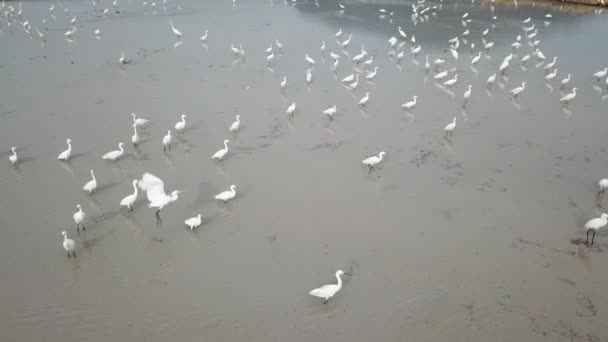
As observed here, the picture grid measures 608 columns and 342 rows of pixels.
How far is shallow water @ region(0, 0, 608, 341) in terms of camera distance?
7789 millimetres

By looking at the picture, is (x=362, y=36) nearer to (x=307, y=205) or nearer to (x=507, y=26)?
(x=507, y=26)

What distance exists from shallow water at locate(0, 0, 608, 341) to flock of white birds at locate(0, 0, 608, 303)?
1.01 feet

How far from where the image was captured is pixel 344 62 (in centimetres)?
2231

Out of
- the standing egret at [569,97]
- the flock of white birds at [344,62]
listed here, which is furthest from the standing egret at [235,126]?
A: the standing egret at [569,97]

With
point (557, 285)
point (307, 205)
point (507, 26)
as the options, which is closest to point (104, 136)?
point (307, 205)

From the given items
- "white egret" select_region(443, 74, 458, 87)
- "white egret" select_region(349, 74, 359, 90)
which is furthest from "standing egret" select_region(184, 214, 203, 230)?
"white egret" select_region(443, 74, 458, 87)

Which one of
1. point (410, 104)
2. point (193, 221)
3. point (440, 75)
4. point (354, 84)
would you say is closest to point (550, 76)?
point (440, 75)

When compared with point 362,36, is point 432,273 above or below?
above

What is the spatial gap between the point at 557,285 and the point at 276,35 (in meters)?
22.3

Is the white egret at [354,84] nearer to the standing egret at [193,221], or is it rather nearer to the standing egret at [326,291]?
the standing egret at [193,221]

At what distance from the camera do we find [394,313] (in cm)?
788

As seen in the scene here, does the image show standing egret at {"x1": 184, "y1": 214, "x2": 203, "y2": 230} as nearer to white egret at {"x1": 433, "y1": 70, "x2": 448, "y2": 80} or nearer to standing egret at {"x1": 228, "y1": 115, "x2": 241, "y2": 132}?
standing egret at {"x1": 228, "y1": 115, "x2": 241, "y2": 132}

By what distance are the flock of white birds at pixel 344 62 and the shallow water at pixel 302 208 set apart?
1.01 feet

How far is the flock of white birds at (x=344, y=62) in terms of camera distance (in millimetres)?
9484
